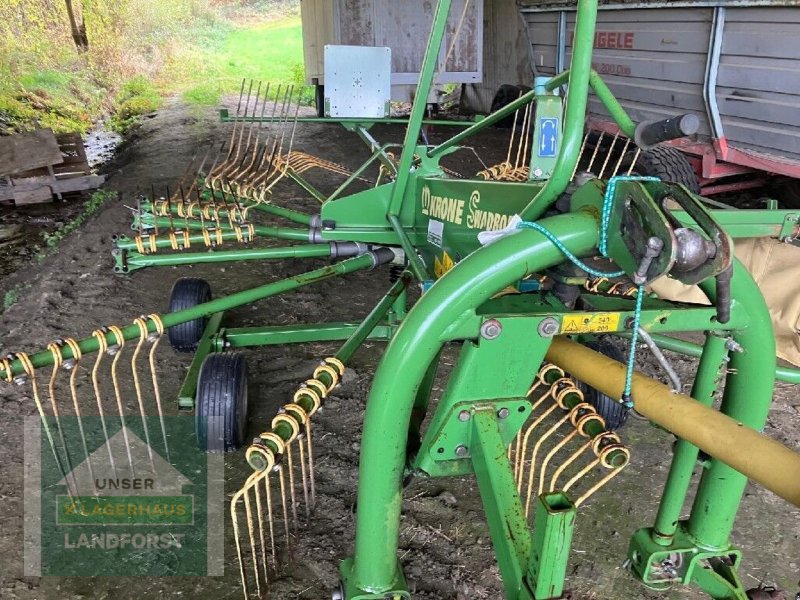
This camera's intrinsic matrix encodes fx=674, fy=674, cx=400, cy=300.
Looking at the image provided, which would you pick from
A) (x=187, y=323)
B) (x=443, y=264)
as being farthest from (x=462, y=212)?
(x=187, y=323)

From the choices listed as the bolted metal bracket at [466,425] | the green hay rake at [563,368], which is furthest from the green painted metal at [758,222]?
the bolted metal bracket at [466,425]

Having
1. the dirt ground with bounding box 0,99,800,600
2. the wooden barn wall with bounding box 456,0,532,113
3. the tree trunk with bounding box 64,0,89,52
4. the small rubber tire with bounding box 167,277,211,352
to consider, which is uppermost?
the tree trunk with bounding box 64,0,89,52

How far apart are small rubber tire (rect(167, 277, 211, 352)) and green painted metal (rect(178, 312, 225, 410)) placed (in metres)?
0.11

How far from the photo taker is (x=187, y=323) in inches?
134

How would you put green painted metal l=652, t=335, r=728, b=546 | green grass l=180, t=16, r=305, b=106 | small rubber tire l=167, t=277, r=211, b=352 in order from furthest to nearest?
green grass l=180, t=16, r=305, b=106, small rubber tire l=167, t=277, r=211, b=352, green painted metal l=652, t=335, r=728, b=546

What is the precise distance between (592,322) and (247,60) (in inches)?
712

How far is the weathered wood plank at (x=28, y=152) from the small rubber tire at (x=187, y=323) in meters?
3.93

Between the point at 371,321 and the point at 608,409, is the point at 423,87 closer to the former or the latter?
the point at 371,321

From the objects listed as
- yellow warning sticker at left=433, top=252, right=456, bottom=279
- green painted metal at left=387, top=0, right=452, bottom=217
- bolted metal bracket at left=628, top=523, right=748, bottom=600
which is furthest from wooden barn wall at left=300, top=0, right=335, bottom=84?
bolted metal bracket at left=628, top=523, right=748, bottom=600

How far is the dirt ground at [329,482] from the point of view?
7.03 feet

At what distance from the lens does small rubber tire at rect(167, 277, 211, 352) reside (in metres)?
3.37

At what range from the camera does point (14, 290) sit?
4488mm

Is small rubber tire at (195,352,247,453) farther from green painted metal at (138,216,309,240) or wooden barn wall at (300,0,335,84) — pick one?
wooden barn wall at (300,0,335,84)

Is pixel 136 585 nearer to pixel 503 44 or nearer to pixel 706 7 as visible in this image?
pixel 706 7
